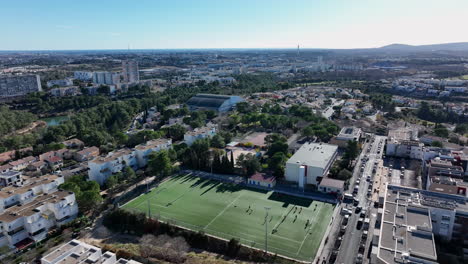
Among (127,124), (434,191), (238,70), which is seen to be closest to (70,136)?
(127,124)

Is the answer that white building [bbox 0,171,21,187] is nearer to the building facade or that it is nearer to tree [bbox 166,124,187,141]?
tree [bbox 166,124,187,141]

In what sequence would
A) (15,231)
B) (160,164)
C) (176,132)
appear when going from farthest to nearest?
(176,132) < (160,164) < (15,231)

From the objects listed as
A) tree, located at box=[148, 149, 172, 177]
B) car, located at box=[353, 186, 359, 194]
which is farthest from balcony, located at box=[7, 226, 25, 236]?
car, located at box=[353, 186, 359, 194]

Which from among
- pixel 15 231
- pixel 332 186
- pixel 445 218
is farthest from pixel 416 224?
pixel 15 231

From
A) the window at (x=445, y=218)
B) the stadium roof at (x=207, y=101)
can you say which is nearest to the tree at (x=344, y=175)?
the window at (x=445, y=218)

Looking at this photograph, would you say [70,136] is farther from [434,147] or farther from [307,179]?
[434,147]

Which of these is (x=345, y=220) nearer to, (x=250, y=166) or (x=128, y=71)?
(x=250, y=166)
